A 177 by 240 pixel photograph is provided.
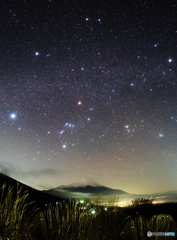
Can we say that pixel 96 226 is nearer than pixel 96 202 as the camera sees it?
Yes

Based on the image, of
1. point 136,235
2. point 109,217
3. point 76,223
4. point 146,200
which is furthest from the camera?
point 146,200

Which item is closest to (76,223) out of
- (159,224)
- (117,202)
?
(117,202)

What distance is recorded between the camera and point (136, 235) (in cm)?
628

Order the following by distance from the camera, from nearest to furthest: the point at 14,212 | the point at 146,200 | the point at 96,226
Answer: the point at 14,212 → the point at 96,226 → the point at 146,200

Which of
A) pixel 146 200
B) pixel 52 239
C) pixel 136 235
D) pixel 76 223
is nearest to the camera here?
pixel 52 239

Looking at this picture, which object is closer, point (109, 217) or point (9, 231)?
point (9, 231)

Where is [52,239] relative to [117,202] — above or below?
below

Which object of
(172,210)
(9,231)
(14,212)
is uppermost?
(14,212)

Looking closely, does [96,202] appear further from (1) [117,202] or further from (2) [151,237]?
(2) [151,237]

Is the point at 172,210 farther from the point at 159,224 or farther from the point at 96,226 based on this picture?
the point at 96,226

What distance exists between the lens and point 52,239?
468cm

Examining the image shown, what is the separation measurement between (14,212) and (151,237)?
426 centimetres

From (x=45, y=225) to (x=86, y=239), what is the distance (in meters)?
1.16

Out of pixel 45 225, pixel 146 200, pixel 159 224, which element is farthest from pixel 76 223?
pixel 146 200
